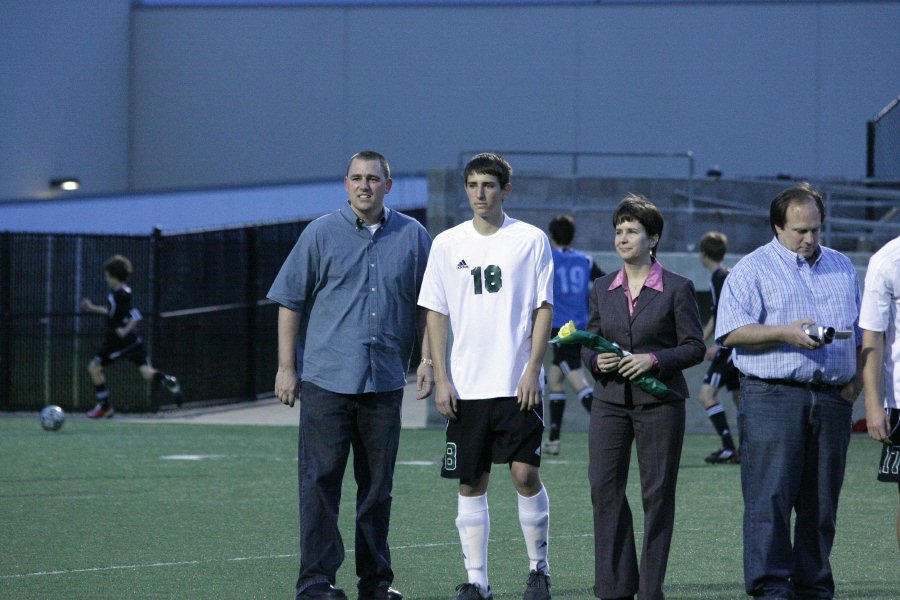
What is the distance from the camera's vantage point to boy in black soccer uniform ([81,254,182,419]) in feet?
59.7

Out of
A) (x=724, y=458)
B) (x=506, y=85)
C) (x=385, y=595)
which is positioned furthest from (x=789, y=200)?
(x=506, y=85)

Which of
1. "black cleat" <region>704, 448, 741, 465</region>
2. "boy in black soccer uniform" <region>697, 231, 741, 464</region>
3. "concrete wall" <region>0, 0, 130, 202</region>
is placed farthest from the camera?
"concrete wall" <region>0, 0, 130, 202</region>

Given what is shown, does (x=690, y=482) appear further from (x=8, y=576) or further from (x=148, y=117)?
(x=148, y=117)

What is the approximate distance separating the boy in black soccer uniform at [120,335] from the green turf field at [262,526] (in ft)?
10.4

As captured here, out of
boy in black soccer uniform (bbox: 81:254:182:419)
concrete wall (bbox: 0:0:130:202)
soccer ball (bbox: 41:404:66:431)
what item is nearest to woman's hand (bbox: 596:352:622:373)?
soccer ball (bbox: 41:404:66:431)

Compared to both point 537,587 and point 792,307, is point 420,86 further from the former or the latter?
point 792,307

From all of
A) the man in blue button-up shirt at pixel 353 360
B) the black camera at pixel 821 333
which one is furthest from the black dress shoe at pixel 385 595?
the black camera at pixel 821 333

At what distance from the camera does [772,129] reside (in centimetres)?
3041

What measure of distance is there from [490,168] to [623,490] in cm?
162

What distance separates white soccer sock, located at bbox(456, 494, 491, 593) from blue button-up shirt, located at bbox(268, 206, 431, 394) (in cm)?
70

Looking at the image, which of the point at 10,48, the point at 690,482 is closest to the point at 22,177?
the point at 10,48

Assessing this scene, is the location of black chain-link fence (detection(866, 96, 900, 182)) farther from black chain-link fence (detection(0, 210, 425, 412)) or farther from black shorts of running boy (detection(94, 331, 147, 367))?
black shorts of running boy (detection(94, 331, 147, 367))

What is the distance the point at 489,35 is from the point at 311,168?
16.0 ft

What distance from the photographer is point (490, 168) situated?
7.09 meters
